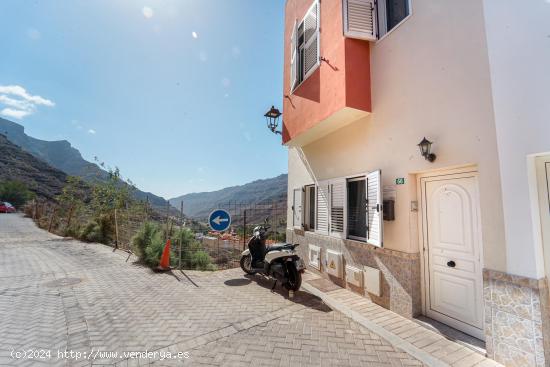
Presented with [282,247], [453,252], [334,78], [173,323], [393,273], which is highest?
[334,78]

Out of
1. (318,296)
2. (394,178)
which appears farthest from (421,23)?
(318,296)

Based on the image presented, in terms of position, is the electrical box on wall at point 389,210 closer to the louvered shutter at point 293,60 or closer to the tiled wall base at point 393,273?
the tiled wall base at point 393,273

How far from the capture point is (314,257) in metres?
6.56

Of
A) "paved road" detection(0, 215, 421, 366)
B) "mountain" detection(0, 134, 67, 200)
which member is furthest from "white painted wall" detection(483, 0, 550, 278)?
"mountain" detection(0, 134, 67, 200)

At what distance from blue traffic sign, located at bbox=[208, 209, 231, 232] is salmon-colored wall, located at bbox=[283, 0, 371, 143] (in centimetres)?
299

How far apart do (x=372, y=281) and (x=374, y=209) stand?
140cm

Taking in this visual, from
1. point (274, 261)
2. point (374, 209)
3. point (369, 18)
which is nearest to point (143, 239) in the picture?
point (274, 261)

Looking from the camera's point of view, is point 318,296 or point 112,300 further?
point 318,296

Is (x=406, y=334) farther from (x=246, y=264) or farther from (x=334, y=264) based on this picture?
(x=246, y=264)

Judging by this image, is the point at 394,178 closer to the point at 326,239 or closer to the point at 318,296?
the point at 326,239

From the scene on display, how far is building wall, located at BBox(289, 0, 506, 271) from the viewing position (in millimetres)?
3039

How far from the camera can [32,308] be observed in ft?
14.1

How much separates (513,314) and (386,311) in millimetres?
1898

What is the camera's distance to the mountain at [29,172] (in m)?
38.8
